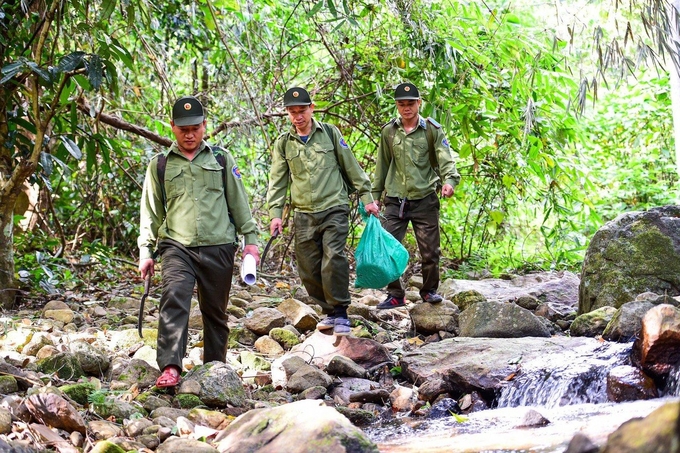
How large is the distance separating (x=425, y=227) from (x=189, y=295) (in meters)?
2.64

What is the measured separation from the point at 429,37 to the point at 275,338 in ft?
10.2

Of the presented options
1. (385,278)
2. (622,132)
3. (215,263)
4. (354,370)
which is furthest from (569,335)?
(622,132)

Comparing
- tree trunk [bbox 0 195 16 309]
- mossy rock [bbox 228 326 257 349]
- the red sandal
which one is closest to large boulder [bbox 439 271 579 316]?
mossy rock [bbox 228 326 257 349]

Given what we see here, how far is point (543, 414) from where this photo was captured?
4.34 meters

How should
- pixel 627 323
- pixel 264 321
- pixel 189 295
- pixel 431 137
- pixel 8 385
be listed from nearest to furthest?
pixel 8 385 → pixel 189 295 → pixel 627 323 → pixel 264 321 → pixel 431 137

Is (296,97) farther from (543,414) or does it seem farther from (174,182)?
(543,414)

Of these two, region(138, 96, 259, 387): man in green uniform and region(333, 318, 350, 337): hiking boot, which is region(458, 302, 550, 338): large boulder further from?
region(138, 96, 259, 387): man in green uniform

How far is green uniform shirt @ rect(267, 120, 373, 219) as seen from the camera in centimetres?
567

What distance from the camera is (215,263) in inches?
180

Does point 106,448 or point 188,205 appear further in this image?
point 188,205

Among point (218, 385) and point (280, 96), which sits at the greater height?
point (280, 96)

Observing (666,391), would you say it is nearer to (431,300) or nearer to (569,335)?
(569,335)

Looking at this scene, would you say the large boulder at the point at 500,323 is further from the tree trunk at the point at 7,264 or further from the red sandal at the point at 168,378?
the tree trunk at the point at 7,264

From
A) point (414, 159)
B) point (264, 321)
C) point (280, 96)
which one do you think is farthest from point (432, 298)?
point (280, 96)
